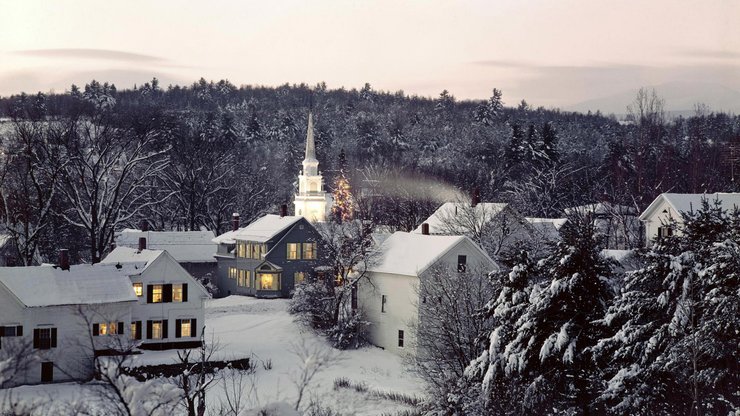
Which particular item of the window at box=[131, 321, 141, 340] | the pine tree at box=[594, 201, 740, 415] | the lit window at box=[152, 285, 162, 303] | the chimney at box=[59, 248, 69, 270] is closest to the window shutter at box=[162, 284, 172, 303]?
the lit window at box=[152, 285, 162, 303]

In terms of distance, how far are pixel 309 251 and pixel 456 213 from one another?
480 inches

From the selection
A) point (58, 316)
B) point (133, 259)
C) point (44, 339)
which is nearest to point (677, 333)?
point (58, 316)

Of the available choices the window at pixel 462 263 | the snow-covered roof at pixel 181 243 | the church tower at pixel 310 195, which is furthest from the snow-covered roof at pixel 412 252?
the church tower at pixel 310 195

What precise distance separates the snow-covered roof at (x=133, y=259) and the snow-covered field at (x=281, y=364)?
4575 millimetres

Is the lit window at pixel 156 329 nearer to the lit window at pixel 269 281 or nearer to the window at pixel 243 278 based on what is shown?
the lit window at pixel 269 281

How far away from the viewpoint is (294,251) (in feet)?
216

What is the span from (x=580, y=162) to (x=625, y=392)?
100 metres

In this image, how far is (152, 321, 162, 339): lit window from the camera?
47594 mm

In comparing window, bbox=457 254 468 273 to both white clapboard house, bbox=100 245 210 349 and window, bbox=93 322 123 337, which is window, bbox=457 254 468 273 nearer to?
white clapboard house, bbox=100 245 210 349

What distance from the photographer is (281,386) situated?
4172 centimetres

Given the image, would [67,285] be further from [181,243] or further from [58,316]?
[181,243]

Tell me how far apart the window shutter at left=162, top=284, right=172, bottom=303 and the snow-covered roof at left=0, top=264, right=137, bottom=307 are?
7.68 feet

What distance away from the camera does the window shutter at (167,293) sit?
158 feet

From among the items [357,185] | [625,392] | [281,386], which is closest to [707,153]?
[357,185]
